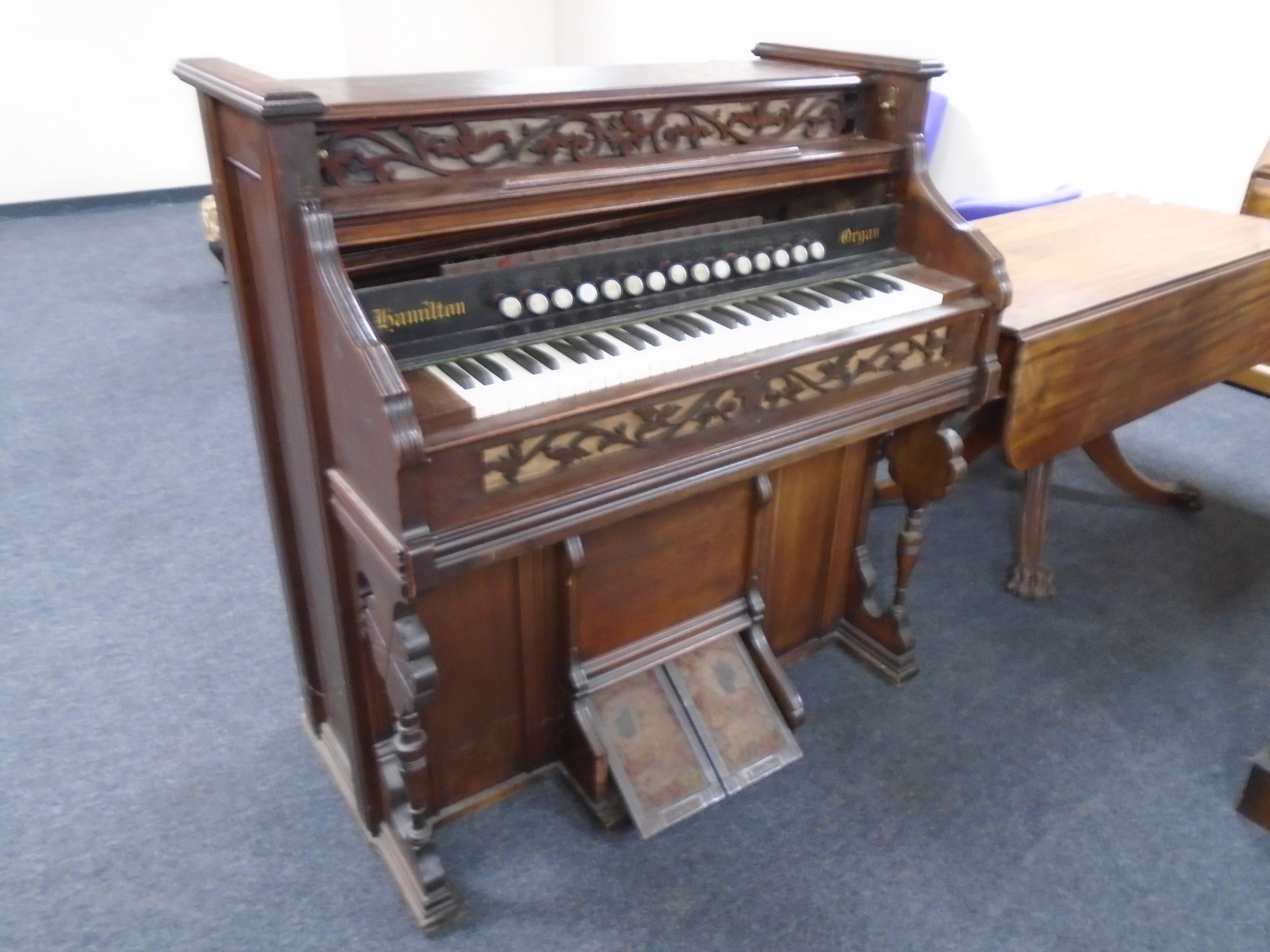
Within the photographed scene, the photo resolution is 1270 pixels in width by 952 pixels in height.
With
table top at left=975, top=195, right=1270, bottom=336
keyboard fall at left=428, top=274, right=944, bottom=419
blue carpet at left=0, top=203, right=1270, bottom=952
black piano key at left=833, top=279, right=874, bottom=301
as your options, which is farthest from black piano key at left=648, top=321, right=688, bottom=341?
blue carpet at left=0, top=203, right=1270, bottom=952

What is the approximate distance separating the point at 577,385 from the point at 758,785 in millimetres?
955

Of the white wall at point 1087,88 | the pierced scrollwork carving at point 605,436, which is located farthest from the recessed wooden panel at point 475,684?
the white wall at point 1087,88

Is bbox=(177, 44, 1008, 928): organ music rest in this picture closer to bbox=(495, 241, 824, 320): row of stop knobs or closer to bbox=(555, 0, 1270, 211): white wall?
bbox=(495, 241, 824, 320): row of stop knobs

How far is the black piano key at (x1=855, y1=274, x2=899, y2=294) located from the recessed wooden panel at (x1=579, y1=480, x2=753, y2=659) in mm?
410

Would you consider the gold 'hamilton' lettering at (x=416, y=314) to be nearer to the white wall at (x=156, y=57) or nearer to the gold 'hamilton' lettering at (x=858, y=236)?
the gold 'hamilton' lettering at (x=858, y=236)

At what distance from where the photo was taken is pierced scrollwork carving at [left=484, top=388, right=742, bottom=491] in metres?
1.19

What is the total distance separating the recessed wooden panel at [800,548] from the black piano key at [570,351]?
2.15ft

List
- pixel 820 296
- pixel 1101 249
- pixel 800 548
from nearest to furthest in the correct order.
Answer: pixel 820 296 → pixel 800 548 → pixel 1101 249

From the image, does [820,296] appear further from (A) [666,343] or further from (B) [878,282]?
(A) [666,343]

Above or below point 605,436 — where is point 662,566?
below

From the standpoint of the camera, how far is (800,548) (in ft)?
6.63

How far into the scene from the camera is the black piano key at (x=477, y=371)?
48.0 inches

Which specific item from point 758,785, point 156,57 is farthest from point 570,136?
point 156,57

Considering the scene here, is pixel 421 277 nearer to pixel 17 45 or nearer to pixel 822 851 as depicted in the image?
pixel 822 851
